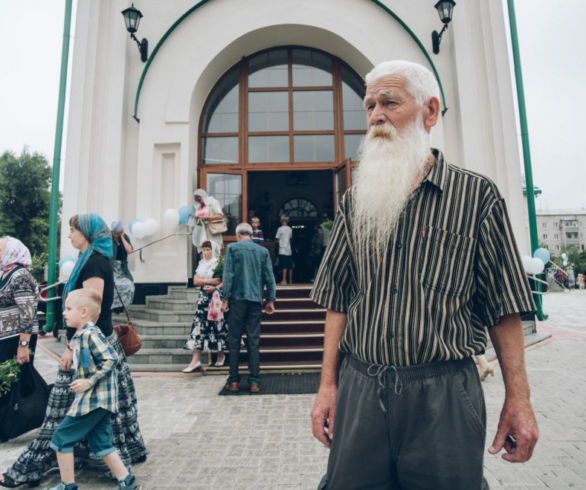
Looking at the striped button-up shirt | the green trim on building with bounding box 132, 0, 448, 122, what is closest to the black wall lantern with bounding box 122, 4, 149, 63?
the green trim on building with bounding box 132, 0, 448, 122

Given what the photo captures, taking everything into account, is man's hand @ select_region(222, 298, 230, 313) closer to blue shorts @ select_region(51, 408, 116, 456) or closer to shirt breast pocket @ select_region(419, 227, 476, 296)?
blue shorts @ select_region(51, 408, 116, 456)

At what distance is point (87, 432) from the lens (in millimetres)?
2590

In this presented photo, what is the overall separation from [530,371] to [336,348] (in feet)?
18.4

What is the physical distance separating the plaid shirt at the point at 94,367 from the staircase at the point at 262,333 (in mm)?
3332

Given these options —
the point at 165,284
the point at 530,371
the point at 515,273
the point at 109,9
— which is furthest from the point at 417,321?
the point at 109,9

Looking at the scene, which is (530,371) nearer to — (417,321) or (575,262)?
(417,321)

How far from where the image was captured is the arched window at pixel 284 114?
9.56 m

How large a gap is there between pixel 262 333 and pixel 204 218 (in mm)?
2851

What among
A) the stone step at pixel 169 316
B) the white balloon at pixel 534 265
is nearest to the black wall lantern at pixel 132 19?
the stone step at pixel 169 316

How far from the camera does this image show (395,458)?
4.04 feet

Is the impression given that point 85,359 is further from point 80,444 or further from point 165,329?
point 165,329

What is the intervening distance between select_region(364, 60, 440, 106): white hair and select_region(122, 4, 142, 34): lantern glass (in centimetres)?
874

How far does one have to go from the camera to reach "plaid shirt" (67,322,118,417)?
2559mm

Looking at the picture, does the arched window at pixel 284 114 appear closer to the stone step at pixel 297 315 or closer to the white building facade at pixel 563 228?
the stone step at pixel 297 315
